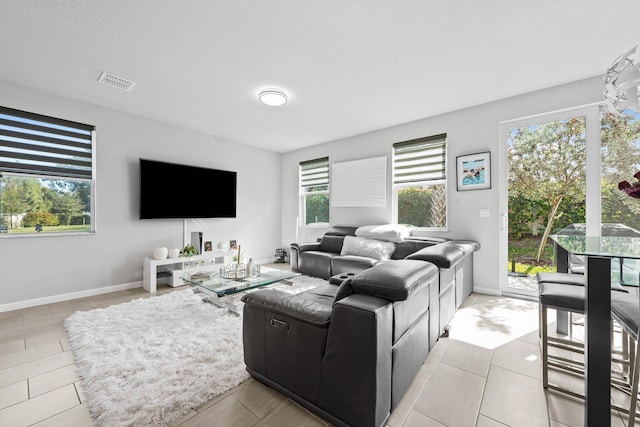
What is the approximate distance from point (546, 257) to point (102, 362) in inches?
180

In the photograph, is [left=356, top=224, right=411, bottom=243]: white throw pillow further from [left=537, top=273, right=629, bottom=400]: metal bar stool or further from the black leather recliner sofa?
the black leather recliner sofa

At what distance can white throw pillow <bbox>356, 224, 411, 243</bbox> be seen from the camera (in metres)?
3.92

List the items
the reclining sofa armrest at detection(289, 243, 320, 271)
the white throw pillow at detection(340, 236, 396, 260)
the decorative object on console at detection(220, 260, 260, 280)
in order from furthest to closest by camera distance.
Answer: the reclining sofa armrest at detection(289, 243, 320, 271), the white throw pillow at detection(340, 236, 396, 260), the decorative object on console at detection(220, 260, 260, 280)

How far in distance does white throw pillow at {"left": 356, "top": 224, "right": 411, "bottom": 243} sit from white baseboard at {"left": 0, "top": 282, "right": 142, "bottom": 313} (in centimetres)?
357

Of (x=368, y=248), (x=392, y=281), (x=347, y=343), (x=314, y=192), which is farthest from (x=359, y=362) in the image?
(x=314, y=192)

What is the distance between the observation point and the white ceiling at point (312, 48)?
76.1 inches

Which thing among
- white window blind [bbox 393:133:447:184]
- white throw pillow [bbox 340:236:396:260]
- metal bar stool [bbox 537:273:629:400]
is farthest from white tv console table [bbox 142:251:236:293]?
metal bar stool [bbox 537:273:629:400]

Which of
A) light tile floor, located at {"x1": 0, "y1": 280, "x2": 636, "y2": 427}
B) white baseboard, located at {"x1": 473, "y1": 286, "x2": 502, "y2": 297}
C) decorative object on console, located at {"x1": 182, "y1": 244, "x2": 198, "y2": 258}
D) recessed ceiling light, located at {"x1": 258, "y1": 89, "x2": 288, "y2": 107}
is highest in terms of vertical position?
recessed ceiling light, located at {"x1": 258, "y1": 89, "x2": 288, "y2": 107}

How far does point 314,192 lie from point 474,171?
3028 mm

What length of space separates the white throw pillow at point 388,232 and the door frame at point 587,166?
3.98ft

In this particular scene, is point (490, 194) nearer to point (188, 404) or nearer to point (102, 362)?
point (188, 404)

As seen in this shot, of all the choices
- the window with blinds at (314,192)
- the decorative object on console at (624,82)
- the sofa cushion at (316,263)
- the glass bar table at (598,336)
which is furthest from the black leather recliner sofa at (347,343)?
the window with blinds at (314,192)

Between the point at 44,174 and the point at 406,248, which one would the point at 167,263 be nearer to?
the point at 44,174

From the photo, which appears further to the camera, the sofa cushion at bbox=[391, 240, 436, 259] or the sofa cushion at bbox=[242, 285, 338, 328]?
the sofa cushion at bbox=[391, 240, 436, 259]
